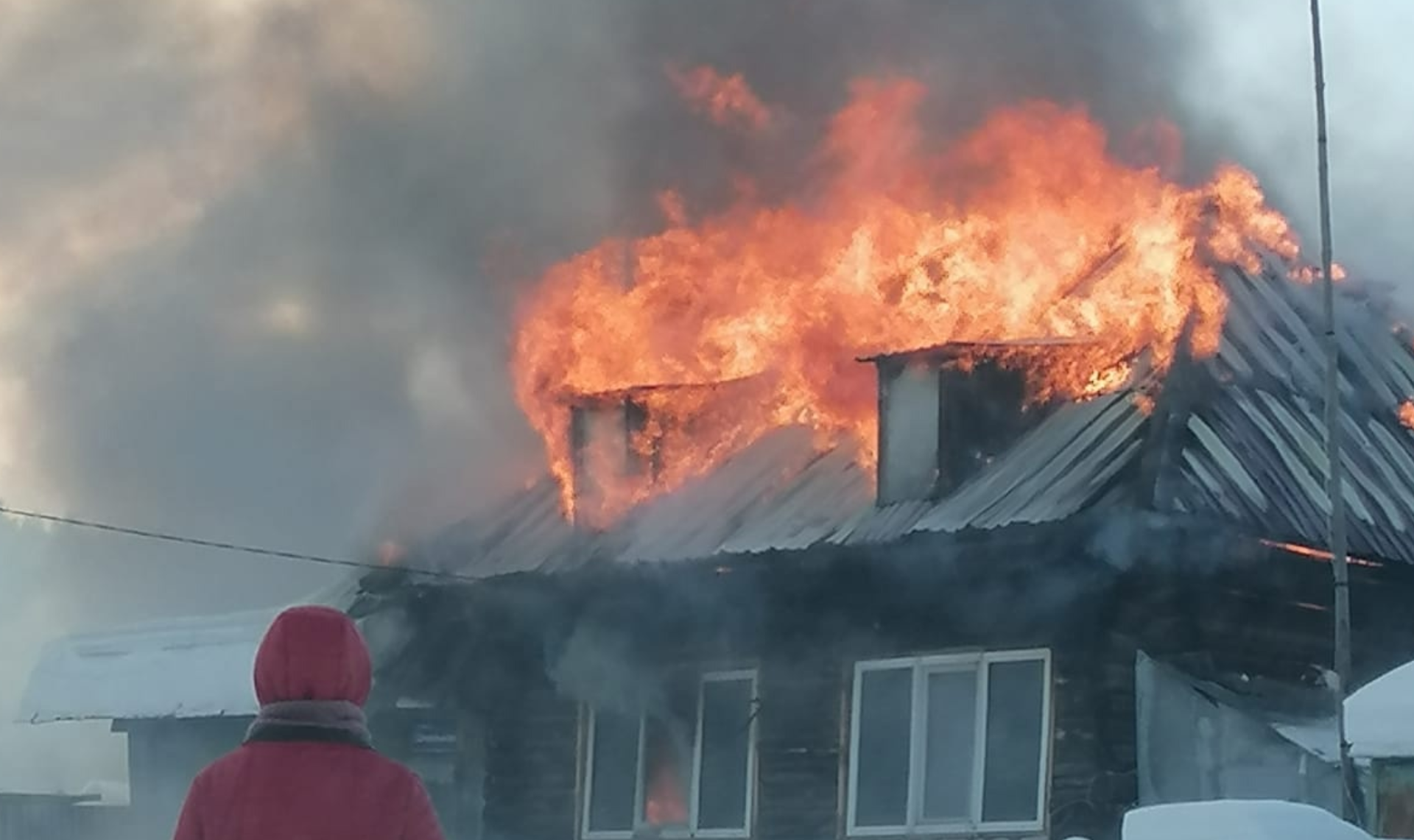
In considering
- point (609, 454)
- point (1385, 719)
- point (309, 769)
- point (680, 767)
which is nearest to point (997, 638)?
point (680, 767)

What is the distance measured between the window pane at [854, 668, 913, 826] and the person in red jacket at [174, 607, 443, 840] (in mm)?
10139

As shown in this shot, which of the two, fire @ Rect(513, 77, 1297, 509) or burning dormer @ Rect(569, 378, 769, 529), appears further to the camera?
burning dormer @ Rect(569, 378, 769, 529)

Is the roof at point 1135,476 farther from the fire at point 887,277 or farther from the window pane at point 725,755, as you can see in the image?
the window pane at point 725,755

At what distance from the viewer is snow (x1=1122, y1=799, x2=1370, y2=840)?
21.3ft

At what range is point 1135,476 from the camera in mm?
13305

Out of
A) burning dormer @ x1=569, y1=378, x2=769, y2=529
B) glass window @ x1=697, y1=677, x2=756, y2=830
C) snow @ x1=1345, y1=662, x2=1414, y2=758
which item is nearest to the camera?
snow @ x1=1345, y1=662, x2=1414, y2=758

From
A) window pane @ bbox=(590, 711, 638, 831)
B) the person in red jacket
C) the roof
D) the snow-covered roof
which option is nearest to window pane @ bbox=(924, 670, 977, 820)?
the roof

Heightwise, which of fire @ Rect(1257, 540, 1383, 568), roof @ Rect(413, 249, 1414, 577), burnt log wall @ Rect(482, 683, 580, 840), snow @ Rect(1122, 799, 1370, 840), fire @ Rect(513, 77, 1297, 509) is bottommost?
burnt log wall @ Rect(482, 683, 580, 840)

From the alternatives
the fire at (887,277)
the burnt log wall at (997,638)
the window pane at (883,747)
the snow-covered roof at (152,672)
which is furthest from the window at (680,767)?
the snow-covered roof at (152,672)

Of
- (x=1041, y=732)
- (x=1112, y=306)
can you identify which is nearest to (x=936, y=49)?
(x=1112, y=306)

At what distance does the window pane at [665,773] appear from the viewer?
16016 millimetres

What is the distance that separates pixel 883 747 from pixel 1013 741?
1026 mm

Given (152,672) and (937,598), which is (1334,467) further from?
(152,672)

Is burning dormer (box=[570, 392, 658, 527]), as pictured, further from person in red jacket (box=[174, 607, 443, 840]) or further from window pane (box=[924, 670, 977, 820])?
person in red jacket (box=[174, 607, 443, 840])
